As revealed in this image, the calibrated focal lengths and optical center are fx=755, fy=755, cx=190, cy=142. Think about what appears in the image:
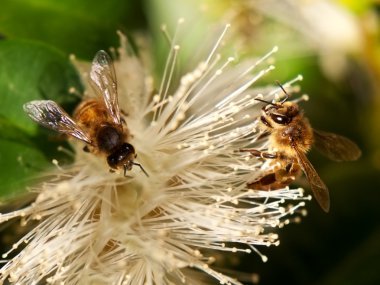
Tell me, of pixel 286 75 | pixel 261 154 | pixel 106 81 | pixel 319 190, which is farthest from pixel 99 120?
pixel 286 75

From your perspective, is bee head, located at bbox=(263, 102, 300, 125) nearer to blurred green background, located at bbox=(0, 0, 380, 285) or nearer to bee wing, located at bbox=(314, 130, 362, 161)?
bee wing, located at bbox=(314, 130, 362, 161)

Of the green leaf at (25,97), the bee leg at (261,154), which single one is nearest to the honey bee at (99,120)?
the green leaf at (25,97)

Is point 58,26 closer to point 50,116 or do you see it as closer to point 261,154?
point 50,116

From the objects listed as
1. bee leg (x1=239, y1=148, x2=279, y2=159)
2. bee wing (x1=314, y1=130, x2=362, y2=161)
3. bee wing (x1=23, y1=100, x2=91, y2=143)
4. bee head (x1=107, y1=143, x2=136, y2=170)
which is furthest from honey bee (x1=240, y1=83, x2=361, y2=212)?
bee wing (x1=23, y1=100, x2=91, y2=143)

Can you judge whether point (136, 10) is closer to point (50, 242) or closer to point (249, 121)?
point (249, 121)

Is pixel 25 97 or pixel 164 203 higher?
pixel 25 97

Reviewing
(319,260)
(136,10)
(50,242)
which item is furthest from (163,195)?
(136,10)

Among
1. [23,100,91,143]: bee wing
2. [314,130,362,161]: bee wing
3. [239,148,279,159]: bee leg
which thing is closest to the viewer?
[23,100,91,143]: bee wing
